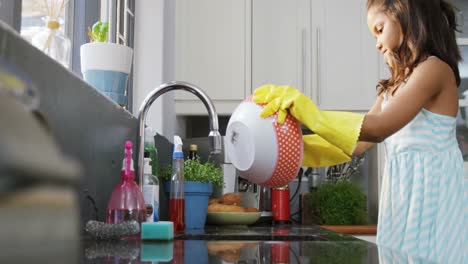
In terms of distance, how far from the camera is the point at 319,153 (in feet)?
4.48

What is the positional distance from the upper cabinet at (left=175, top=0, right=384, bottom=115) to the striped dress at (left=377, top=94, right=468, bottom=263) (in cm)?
129

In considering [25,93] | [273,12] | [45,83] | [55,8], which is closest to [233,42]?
[273,12]

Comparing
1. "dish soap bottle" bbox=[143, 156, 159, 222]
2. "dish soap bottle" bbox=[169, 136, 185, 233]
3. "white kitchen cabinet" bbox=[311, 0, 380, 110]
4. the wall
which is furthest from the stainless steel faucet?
"white kitchen cabinet" bbox=[311, 0, 380, 110]

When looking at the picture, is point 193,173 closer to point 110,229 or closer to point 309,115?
point 309,115

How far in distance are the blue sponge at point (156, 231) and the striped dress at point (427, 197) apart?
659 millimetres

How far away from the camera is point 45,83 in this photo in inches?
29.4

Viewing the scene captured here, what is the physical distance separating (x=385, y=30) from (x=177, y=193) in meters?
0.64

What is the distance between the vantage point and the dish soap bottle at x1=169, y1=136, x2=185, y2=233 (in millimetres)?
1391

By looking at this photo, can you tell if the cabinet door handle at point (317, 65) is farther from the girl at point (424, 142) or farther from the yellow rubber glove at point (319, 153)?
the yellow rubber glove at point (319, 153)

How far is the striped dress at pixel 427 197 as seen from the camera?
139cm

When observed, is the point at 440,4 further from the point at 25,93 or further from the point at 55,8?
the point at 25,93

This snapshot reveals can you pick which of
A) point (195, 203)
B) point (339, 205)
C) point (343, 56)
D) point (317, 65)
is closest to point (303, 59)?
point (317, 65)

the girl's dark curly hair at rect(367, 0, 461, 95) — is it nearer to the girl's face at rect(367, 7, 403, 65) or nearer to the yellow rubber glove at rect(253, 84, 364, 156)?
the girl's face at rect(367, 7, 403, 65)

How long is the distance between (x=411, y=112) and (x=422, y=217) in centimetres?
28
